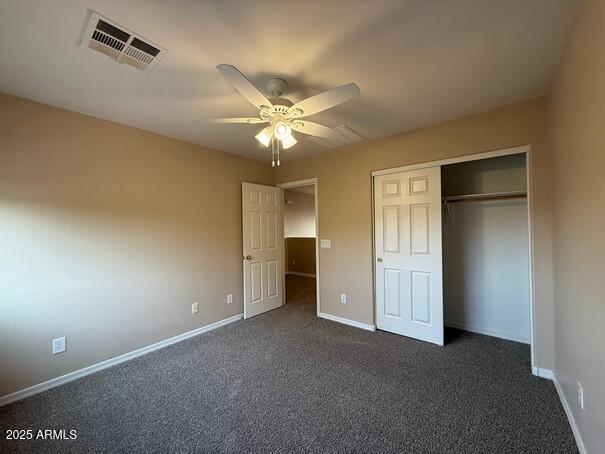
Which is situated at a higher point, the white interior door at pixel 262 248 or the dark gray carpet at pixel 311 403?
the white interior door at pixel 262 248

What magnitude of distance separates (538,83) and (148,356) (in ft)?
13.8

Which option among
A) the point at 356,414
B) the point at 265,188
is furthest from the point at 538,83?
the point at 265,188

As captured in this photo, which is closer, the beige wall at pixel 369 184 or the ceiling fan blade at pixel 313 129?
the ceiling fan blade at pixel 313 129

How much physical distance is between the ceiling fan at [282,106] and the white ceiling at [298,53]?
0.20 metres

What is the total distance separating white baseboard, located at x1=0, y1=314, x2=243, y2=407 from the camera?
1.95 metres

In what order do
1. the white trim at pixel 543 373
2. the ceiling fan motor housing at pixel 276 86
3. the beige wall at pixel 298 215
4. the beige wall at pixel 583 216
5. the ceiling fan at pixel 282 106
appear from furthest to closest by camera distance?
the beige wall at pixel 298 215 → the white trim at pixel 543 373 → the ceiling fan motor housing at pixel 276 86 → the ceiling fan at pixel 282 106 → the beige wall at pixel 583 216

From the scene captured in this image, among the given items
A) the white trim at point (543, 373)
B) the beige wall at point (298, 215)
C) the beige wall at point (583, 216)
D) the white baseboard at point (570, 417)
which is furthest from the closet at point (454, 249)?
the beige wall at point (298, 215)

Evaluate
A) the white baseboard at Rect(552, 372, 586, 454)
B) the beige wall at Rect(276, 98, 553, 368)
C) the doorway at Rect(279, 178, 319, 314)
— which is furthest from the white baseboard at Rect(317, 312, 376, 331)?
the doorway at Rect(279, 178, 319, 314)

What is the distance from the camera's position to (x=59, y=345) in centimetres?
214

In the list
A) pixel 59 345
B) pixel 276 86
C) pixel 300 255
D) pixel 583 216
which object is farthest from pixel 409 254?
pixel 300 255

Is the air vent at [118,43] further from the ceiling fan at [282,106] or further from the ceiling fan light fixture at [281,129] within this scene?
the ceiling fan light fixture at [281,129]

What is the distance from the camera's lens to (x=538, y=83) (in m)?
1.92

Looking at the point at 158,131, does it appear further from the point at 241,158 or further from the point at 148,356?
the point at 148,356

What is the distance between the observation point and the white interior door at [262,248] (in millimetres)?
3609
